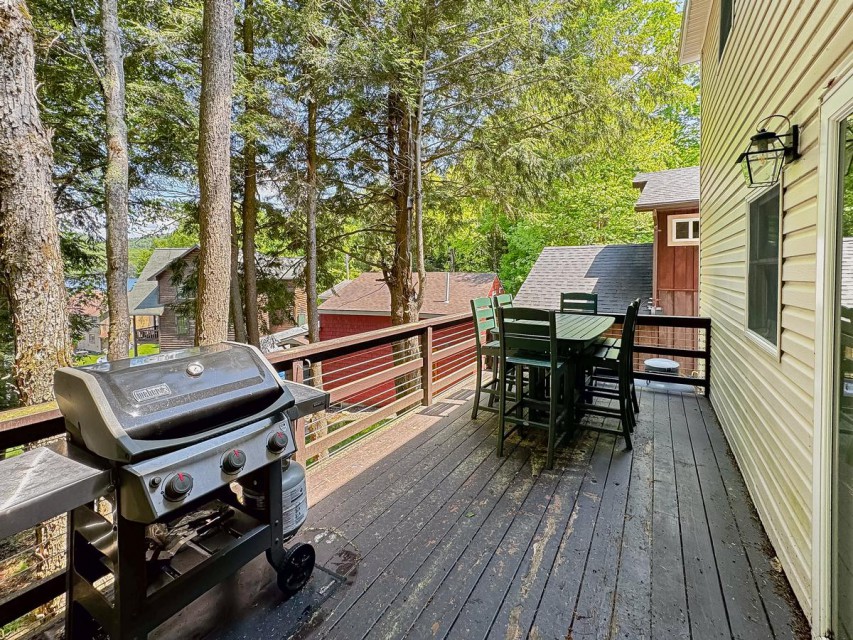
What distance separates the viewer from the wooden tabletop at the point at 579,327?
121 inches

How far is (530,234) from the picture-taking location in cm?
1905

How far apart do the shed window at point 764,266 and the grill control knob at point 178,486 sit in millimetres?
2676

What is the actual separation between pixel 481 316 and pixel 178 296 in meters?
7.39

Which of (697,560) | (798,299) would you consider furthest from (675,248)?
(697,560)

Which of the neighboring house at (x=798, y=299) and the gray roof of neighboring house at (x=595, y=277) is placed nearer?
the neighboring house at (x=798, y=299)

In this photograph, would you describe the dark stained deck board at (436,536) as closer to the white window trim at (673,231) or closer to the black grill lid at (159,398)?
the black grill lid at (159,398)

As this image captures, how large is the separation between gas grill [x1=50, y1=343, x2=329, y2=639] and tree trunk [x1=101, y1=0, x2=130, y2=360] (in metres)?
4.73

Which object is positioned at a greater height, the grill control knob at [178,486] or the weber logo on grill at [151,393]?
the weber logo on grill at [151,393]

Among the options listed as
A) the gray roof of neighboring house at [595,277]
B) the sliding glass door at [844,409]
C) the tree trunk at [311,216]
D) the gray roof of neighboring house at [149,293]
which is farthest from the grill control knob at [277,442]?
the gray roof of neighboring house at [149,293]

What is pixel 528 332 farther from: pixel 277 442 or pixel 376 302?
pixel 376 302

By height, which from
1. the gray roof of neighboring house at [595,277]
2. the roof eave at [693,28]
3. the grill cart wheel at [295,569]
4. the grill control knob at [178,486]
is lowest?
the grill cart wheel at [295,569]

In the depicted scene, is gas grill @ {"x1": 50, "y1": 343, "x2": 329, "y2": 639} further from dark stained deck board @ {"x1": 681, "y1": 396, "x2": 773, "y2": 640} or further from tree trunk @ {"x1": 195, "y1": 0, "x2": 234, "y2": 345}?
tree trunk @ {"x1": 195, "y1": 0, "x2": 234, "y2": 345}

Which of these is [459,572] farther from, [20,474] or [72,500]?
[20,474]

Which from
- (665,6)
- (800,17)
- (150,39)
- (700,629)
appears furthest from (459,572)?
(665,6)
